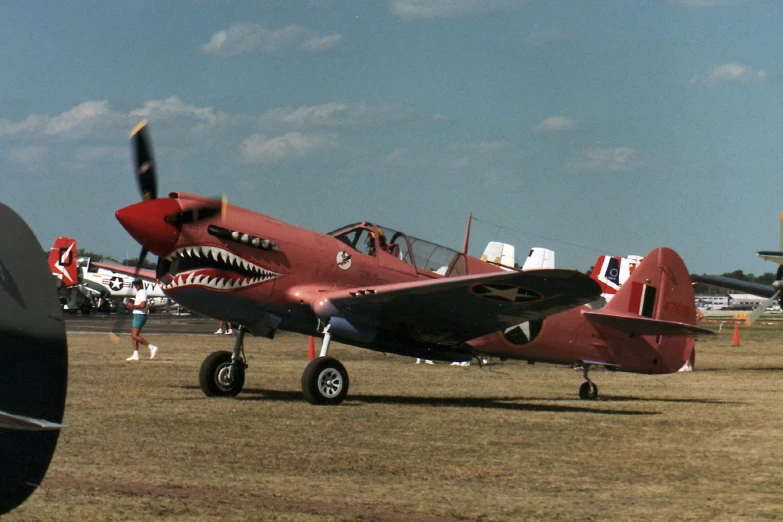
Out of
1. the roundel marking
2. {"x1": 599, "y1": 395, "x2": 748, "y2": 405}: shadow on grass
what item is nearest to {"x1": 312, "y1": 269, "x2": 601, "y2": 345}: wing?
the roundel marking

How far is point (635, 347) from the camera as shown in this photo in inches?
624

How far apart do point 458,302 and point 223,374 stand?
330cm

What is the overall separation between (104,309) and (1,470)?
64.4m

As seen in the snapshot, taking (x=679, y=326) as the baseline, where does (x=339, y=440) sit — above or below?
below

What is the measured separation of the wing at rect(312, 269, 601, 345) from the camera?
12219 millimetres

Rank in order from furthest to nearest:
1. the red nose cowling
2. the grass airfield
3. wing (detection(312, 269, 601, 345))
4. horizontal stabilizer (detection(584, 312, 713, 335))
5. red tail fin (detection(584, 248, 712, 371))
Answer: red tail fin (detection(584, 248, 712, 371)) < horizontal stabilizer (detection(584, 312, 713, 335)) < the red nose cowling < wing (detection(312, 269, 601, 345)) < the grass airfield

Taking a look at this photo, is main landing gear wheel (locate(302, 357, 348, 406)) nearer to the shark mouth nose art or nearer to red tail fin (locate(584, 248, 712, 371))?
the shark mouth nose art

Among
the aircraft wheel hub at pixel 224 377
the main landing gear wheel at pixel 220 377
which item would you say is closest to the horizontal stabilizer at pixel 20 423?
the main landing gear wheel at pixel 220 377

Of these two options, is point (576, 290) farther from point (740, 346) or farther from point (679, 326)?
point (740, 346)

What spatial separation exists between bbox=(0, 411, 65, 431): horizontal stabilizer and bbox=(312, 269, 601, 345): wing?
9.10 m

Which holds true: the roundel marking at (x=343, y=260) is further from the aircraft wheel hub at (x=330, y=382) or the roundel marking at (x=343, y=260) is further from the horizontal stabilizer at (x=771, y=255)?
the horizontal stabilizer at (x=771, y=255)

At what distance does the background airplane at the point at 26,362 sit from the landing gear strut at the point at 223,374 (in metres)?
10.7

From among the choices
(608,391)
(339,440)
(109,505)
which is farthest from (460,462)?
(608,391)

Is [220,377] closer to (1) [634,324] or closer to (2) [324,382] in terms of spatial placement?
(2) [324,382]
